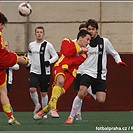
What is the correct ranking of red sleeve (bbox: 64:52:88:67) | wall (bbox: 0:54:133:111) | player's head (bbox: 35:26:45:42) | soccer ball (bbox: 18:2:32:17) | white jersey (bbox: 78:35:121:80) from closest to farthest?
red sleeve (bbox: 64:52:88:67), white jersey (bbox: 78:35:121:80), player's head (bbox: 35:26:45:42), soccer ball (bbox: 18:2:32:17), wall (bbox: 0:54:133:111)

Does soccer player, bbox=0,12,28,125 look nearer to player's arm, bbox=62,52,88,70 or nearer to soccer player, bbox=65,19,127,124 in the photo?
player's arm, bbox=62,52,88,70

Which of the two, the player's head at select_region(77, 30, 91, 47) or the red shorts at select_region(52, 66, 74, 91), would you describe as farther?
the player's head at select_region(77, 30, 91, 47)

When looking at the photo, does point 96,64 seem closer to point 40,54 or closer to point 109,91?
point 40,54

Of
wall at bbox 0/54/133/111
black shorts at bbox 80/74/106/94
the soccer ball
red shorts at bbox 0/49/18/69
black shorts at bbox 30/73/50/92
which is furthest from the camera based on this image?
wall at bbox 0/54/133/111

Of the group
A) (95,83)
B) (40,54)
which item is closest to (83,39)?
(95,83)

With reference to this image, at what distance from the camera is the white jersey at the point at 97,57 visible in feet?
39.4

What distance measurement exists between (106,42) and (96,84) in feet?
2.56

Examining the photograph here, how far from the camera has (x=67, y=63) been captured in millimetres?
11055

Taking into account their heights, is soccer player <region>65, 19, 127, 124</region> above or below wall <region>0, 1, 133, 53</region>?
below

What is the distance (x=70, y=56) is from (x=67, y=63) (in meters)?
0.13

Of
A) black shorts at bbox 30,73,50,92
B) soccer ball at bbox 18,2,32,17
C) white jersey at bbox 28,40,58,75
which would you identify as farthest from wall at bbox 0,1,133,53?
black shorts at bbox 30,73,50,92

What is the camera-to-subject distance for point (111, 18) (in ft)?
55.4

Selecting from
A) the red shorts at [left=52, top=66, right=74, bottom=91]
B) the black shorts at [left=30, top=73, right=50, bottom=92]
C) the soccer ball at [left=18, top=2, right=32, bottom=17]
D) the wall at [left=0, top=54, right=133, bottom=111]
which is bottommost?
the wall at [left=0, top=54, right=133, bottom=111]

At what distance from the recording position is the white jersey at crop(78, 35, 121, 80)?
12.0 m
